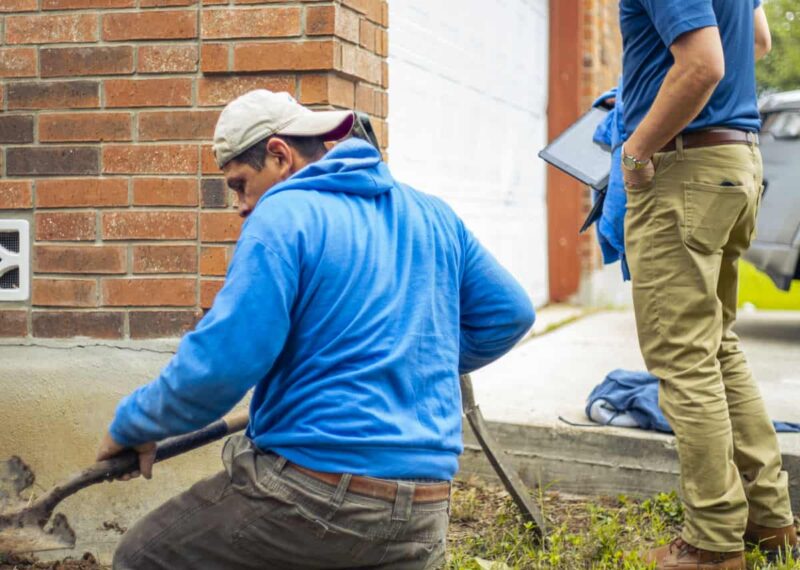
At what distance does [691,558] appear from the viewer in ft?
11.1

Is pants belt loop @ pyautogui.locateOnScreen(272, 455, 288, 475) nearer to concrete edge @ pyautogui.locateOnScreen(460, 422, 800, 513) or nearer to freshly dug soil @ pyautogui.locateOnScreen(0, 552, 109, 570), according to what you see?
freshly dug soil @ pyautogui.locateOnScreen(0, 552, 109, 570)

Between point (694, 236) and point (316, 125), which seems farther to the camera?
point (694, 236)

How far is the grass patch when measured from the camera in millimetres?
3580

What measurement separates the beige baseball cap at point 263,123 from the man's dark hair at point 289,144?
14 mm

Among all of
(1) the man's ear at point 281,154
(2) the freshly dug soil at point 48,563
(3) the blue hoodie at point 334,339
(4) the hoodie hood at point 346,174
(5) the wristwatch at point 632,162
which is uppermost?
(5) the wristwatch at point 632,162

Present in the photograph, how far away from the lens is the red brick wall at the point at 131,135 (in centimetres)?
390

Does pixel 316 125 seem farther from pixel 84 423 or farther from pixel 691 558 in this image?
pixel 84 423

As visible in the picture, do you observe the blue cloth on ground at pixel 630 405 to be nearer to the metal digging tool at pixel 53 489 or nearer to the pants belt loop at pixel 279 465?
the metal digging tool at pixel 53 489

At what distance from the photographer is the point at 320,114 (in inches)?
100

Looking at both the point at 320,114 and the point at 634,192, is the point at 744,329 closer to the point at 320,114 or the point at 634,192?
the point at 634,192

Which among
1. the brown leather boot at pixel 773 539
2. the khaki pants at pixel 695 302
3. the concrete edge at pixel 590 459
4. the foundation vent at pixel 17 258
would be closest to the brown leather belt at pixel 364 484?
the khaki pants at pixel 695 302

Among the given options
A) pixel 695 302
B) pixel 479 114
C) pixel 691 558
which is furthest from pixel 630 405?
pixel 479 114

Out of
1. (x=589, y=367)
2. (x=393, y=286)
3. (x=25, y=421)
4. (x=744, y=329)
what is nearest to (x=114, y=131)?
(x=25, y=421)

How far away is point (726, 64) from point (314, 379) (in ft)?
5.76
